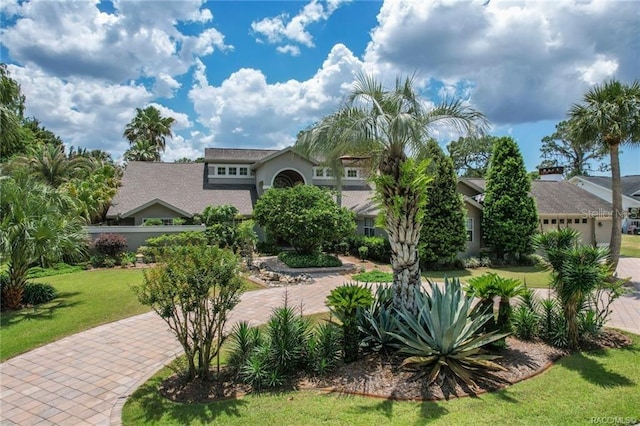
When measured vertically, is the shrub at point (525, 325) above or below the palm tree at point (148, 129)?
below

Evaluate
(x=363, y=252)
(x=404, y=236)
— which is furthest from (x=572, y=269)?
(x=363, y=252)

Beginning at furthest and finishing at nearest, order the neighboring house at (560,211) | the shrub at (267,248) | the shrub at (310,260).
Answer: the shrub at (267,248) < the neighboring house at (560,211) < the shrub at (310,260)

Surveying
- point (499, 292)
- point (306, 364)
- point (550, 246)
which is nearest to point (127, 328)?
point (306, 364)

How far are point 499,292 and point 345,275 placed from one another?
35.9 ft

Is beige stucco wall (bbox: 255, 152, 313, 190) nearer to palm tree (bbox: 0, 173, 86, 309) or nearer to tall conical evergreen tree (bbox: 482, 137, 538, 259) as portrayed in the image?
tall conical evergreen tree (bbox: 482, 137, 538, 259)

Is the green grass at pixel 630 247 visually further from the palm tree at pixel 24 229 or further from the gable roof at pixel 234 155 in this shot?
the palm tree at pixel 24 229

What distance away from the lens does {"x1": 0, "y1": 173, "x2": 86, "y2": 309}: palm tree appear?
11.3 metres

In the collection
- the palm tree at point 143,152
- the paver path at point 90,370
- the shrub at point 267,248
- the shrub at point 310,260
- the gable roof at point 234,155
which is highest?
the palm tree at point 143,152

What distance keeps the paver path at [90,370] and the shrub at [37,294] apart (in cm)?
383

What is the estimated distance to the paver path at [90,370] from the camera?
6.16m

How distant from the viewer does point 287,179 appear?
103 ft

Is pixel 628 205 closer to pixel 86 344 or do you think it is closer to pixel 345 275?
pixel 345 275

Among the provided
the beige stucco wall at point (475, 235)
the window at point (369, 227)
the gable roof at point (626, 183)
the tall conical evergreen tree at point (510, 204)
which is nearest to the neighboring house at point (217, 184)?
the window at point (369, 227)

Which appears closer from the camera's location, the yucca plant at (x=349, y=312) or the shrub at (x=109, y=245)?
the yucca plant at (x=349, y=312)
